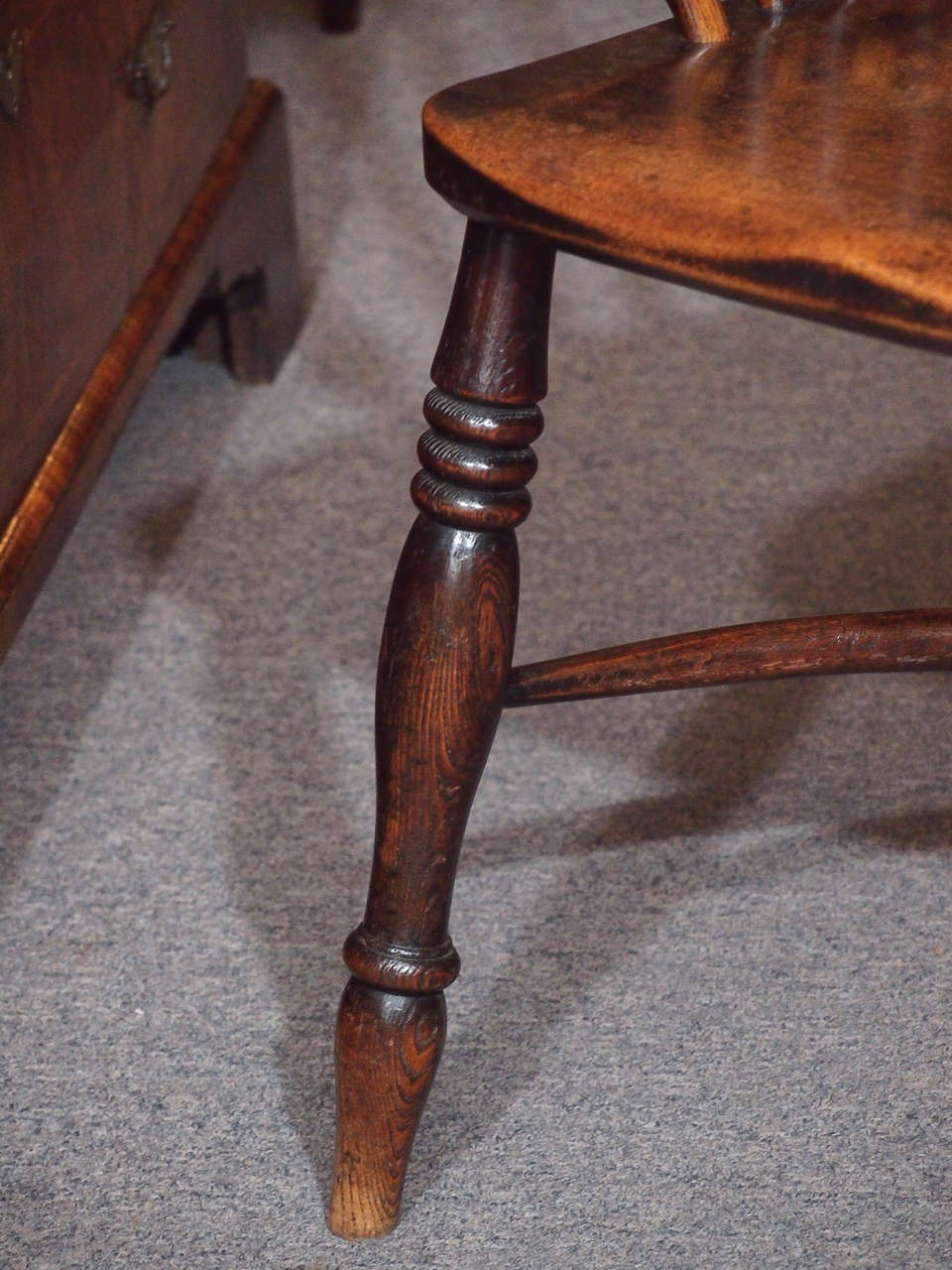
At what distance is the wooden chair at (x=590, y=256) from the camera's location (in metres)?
0.49

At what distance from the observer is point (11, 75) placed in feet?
2.44

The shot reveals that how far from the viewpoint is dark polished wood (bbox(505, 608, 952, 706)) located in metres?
0.64

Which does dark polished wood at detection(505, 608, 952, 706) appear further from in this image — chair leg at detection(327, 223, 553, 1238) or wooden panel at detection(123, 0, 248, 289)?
wooden panel at detection(123, 0, 248, 289)

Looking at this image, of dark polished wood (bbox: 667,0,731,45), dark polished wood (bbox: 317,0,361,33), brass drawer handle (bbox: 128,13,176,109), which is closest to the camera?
dark polished wood (bbox: 667,0,731,45)

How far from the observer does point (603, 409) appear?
128 centimetres

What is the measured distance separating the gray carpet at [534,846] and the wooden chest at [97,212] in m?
0.16

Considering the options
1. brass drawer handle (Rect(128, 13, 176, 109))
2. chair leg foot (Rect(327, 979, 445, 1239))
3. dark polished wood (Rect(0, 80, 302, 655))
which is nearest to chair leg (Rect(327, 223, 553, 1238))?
chair leg foot (Rect(327, 979, 445, 1239))

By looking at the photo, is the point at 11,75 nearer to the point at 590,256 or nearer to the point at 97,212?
the point at 97,212

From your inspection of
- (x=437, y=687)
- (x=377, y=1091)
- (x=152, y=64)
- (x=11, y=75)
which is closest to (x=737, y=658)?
(x=437, y=687)

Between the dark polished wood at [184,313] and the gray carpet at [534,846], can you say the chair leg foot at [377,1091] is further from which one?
the dark polished wood at [184,313]

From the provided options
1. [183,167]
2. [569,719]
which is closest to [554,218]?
[569,719]

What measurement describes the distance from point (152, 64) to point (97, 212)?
0.12 m

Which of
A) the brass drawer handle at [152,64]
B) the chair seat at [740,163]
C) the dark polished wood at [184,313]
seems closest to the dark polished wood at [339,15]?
the dark polished wood at [184,313]

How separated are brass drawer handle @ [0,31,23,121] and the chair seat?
0.27 m
